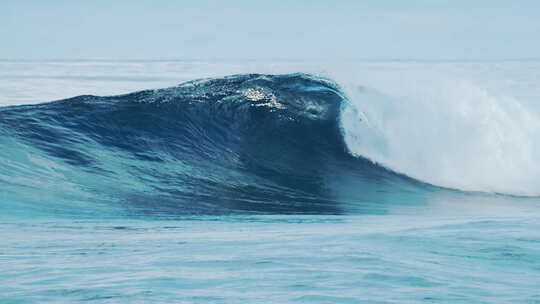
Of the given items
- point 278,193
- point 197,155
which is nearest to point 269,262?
point 278,193

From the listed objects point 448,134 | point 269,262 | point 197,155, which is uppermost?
point 448,134

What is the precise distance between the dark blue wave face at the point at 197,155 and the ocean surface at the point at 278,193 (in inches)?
1.6

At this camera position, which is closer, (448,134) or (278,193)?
(278,193)

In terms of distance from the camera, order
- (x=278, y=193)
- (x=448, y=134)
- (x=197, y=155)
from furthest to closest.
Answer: (x=448, y=134) < (x=197, y=155) < (x=278, y=193)

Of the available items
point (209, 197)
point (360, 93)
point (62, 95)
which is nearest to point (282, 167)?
point (209, 197)

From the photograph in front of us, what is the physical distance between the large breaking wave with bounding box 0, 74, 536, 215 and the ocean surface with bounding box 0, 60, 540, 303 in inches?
1.6

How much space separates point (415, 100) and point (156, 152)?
235 inches

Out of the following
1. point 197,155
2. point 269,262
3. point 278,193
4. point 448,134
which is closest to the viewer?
point 269,262

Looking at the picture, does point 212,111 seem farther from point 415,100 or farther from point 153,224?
point 153,224

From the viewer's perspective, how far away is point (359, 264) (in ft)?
21.7

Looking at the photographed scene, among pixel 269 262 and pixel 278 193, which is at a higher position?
pixel 278 193

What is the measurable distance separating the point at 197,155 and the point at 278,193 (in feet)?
6.81

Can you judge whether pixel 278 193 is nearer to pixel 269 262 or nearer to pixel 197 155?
pixel 197 155

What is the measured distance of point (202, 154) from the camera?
13750 millimetres
